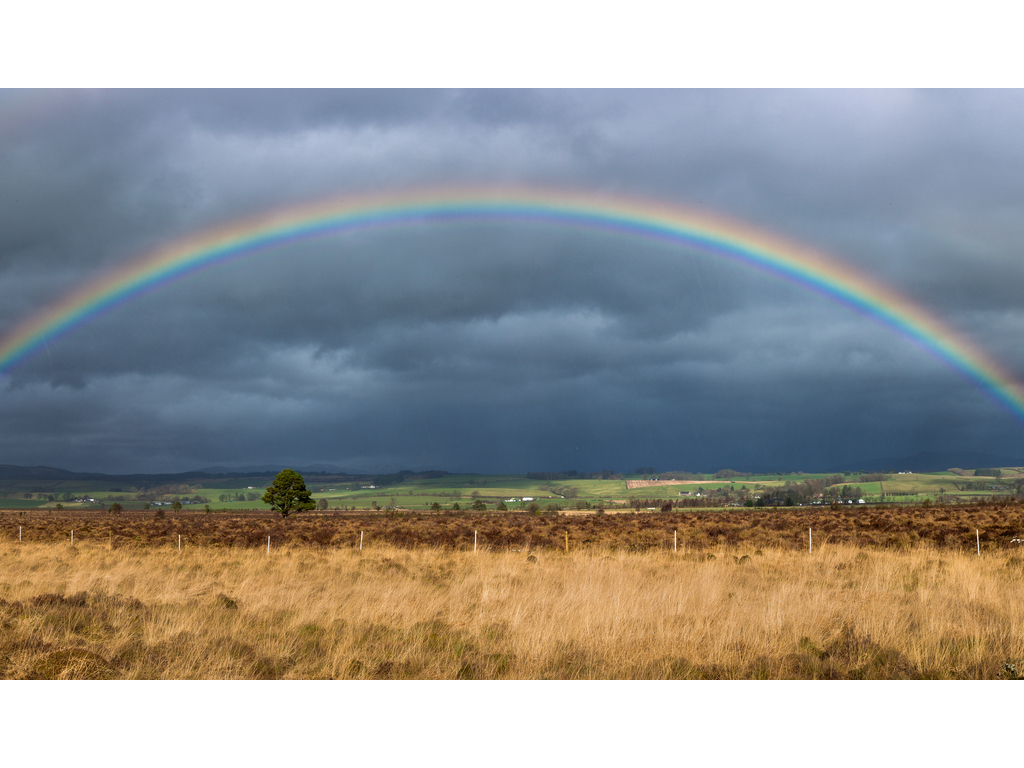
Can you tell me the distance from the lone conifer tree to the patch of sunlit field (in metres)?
65.1

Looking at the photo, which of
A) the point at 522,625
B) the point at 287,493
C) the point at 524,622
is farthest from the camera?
the point at 287,493

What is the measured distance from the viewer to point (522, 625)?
10.1m

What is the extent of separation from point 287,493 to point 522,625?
249 ft

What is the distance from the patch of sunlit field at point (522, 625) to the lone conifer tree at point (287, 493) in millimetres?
65086

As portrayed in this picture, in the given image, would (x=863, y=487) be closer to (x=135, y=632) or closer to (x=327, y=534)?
(x=327, y=534)

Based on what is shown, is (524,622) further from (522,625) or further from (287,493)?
(287,493)

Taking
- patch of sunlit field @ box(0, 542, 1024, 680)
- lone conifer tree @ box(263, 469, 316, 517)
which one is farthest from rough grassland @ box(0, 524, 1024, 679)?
lone conifer tree @ box(263, 469, 316, 517)

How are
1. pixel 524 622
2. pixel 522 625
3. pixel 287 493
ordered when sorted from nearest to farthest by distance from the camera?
pixel 522 625, pixel 524 622, pixel 287 493

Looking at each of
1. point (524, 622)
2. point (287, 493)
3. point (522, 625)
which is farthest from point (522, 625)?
point (287, 493)

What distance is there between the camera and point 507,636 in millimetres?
9680

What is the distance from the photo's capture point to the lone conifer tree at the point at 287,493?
265 ft

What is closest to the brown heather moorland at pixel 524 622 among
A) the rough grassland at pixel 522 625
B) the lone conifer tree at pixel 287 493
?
the rough grassland at pixel 522 625

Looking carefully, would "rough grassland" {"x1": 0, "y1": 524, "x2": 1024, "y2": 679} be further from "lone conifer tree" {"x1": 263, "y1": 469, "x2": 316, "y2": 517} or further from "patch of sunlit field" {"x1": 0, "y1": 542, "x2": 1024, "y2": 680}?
"lone conifer tree" {"x1": 263, "y1": 469, "x2": 316, "y2": 517}
